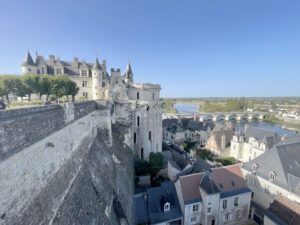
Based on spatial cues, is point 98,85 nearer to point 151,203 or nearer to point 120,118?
point 120,118

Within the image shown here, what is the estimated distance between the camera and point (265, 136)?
22.7m

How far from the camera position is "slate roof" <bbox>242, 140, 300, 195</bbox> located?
1359 cm

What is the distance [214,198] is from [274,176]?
7.69m

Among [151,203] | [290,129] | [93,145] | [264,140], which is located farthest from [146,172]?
[290,129]

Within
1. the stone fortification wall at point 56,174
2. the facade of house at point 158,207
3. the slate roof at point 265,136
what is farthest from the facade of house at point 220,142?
the stone fortification wall at point 56,174

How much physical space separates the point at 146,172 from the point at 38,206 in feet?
50.2

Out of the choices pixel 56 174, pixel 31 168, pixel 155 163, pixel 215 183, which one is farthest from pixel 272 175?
pixel 31 168

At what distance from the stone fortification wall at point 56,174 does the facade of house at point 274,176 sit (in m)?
15.3

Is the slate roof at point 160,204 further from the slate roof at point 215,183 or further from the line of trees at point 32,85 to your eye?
the line of trees at point 32,85

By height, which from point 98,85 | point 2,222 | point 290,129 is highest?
point 98,85

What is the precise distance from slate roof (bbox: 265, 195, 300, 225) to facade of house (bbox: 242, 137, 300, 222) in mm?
2100

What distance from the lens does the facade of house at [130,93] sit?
1969 cm

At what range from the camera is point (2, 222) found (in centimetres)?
316

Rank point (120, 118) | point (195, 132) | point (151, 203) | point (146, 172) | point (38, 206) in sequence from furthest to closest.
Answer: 1. point (195, 132)
2. point (146, 172)
3. point (120, 118)
4. point (151, 203)
5. point (38, 206)
